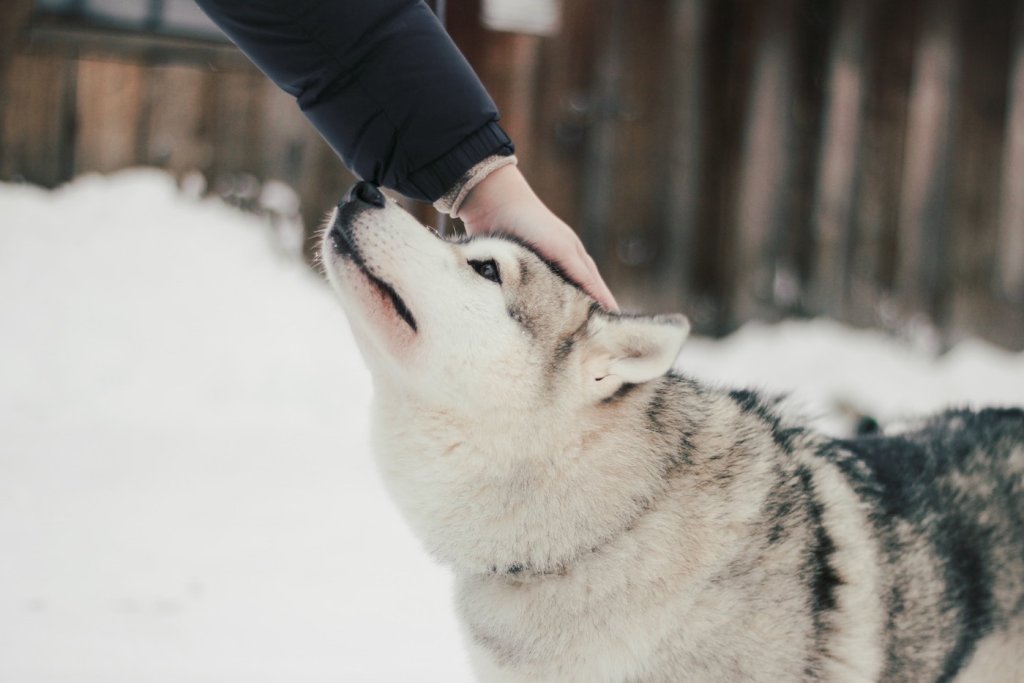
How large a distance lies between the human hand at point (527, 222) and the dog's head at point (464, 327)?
9.0 inches

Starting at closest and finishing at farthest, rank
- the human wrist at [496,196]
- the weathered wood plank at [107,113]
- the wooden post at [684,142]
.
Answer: the human wrist at [496,196]
the weathered wood plank at [107,113]
the wooden post at [684,142]

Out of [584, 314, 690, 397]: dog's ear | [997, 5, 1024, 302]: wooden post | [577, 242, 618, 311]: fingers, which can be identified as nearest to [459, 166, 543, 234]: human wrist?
[577, 242, 618, 311]: fingers

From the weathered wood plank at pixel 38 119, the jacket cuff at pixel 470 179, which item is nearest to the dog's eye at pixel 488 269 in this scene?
the jacket cuff at pixel 470 179

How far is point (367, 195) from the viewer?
2.13 meters

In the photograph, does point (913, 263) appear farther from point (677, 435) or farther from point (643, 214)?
point (677, 435)

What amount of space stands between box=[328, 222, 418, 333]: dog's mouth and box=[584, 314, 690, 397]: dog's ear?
425mm

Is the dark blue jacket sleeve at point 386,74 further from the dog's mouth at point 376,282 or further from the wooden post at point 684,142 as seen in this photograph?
the wooden post at point 684,142

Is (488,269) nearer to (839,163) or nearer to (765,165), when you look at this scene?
(765,165)

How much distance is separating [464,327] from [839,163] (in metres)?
5.47

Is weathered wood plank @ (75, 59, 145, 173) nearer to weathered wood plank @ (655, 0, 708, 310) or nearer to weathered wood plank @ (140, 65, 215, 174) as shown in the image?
weathered wood plank @ (140, 65, 215, 174)

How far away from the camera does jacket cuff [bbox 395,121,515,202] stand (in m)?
2.36

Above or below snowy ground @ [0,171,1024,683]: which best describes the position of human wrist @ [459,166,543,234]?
above

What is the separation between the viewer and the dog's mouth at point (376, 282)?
207 cm

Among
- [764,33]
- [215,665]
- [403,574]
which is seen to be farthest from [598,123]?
[215,665]
